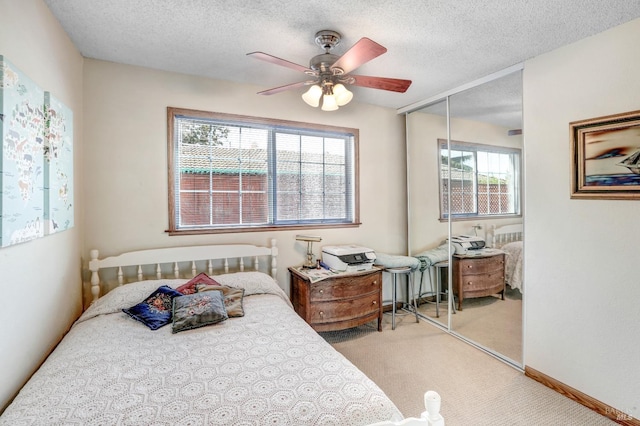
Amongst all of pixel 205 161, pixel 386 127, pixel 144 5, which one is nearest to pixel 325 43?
pixel 144 5

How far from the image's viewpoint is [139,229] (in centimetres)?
269

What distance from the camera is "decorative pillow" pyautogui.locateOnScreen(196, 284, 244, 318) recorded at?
218cm

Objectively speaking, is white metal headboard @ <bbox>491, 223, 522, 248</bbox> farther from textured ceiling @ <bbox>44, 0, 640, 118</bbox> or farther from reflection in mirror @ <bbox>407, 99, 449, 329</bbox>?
textured ceiling @ <bbox>44, 0, 640, 118</bbox>

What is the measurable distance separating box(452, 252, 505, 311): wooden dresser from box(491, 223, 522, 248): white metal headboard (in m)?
0.11

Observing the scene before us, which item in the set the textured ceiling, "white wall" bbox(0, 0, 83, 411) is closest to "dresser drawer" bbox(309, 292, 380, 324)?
"white wall" bbox(0, 0, 83, 411)

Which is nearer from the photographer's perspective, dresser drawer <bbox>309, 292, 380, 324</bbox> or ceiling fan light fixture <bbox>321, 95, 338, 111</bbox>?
ceiling fan light fixture <bbox>321, 95, 338, 111</bbox>

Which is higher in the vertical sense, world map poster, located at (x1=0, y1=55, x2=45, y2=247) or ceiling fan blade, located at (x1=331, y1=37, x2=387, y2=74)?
ceiling fan blade, located at (x1=331, y1=37, x2=387, y2=74)

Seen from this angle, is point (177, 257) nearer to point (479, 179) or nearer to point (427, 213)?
point (427, 213)

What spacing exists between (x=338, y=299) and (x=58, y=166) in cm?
245

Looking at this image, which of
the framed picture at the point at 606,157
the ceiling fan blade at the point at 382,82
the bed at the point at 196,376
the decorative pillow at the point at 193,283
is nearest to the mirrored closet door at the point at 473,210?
the framed picture at the point at 606,157

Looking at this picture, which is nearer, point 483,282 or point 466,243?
point 483,282

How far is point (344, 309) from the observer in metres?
3.03

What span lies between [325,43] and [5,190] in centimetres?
200

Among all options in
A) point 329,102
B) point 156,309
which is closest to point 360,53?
point 329,102
